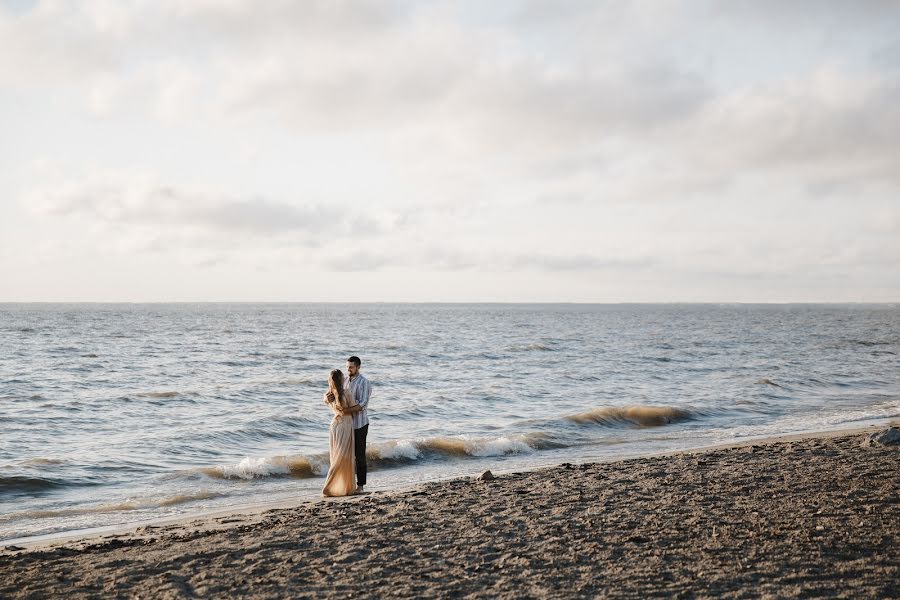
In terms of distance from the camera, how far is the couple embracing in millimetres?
11969

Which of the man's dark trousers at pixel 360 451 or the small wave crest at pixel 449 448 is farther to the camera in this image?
the small wave crest at pixel 449 448

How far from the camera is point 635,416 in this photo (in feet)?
72.0

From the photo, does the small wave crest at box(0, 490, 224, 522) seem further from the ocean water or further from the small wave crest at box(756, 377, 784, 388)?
the small wave crest at box(756, 377, 784, 388)

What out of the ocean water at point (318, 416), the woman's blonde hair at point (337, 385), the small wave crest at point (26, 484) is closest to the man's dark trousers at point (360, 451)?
the woman's blonde hair at point (337, 385)

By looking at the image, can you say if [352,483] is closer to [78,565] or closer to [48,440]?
[78,565]

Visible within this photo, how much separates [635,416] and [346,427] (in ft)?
40.4

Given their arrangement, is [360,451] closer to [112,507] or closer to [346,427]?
[346,427]

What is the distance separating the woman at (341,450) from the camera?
11969mm

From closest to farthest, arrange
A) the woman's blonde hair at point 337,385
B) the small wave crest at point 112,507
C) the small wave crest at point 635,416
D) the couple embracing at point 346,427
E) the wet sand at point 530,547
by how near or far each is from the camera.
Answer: the wet sand at point 530,547, the small wave crest at point 112,507, the woman's blonde hair at point 337,385, the couple embracing at point 346,427, the small wave crest at point 635,416

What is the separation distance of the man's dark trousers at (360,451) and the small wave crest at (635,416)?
392 inches

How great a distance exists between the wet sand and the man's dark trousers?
3.95 ft

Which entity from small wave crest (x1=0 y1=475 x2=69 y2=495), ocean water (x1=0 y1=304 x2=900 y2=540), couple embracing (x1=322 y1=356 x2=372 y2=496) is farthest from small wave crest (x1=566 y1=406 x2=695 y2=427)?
small wave crest (x1=0 y1=475 x2=69 y2=495)

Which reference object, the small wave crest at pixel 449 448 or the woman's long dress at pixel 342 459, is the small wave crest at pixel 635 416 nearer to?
the small wave crest at pixel 449 448

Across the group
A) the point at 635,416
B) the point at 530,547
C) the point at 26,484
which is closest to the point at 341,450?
the point at 530,547
